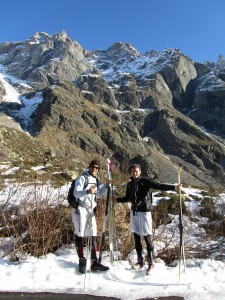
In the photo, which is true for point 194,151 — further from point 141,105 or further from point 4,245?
point 4,245

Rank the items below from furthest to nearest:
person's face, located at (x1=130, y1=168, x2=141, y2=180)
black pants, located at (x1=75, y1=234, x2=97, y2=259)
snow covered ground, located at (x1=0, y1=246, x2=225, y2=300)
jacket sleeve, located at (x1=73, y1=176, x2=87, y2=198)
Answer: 1. person's face, located at (x1=130, y1=168, x2=141, y2=180)
2. black pants, located at (x1=75, y1=234, x2=97, y2=259)
3. jacket sleeve, located at (x1=73, y1=176, x2=87, y2=198)
4. snow covered ground, located at (x1=0, y1=246, x2=225, y2=300)

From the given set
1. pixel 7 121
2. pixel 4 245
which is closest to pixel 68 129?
pixel 7 121

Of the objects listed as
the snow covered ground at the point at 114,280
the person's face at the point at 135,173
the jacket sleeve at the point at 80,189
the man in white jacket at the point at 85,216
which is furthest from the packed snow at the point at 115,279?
the person's face at the point at 135,173

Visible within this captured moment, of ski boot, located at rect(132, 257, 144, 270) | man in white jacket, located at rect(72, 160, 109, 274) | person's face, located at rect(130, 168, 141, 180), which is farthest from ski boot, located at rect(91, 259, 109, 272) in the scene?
person's face, located at rect(130, 168, 141, 180)

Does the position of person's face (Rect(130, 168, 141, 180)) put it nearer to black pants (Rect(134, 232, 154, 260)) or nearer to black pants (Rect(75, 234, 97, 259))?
black pants (Rect(134, 232, 154, 260))

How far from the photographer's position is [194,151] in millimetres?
157000

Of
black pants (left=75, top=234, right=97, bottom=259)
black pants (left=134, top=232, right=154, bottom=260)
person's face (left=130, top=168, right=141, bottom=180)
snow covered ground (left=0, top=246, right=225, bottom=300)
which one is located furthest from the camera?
person's face (left=130, top=168, right=141, bottom=180)

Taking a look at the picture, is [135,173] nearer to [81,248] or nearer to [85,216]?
[85,216]

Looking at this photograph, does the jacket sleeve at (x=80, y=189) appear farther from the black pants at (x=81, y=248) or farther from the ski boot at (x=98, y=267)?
the ski boot at (x=98, y=267)

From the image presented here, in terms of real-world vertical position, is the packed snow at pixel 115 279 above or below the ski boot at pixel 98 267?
below

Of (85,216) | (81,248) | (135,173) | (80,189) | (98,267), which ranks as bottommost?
(98,267)

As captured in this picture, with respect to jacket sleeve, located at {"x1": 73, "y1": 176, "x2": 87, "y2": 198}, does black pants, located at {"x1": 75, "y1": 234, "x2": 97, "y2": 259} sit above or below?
below

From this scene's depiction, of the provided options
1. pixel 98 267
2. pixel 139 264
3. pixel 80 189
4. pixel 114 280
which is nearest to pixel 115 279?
pixel 114 280

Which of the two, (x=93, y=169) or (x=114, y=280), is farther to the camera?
(x=93, y=169)
